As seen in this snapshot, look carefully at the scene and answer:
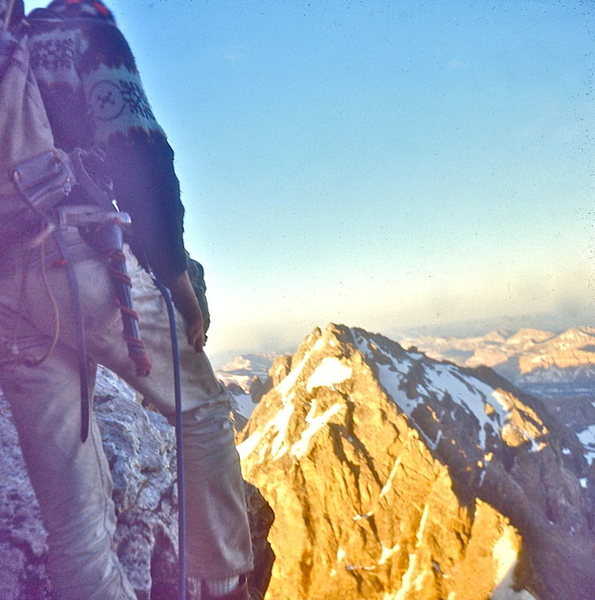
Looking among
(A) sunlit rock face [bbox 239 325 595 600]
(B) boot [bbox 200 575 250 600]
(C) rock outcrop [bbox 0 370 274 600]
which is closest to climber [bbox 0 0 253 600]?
(B) boot [bbox 200 575 250 600]

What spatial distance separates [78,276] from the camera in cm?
244

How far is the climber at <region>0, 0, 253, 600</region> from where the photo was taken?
245cm

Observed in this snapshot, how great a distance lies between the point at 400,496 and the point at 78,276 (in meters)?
81.2

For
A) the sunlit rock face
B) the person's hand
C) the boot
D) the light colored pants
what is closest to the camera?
the light colored pants

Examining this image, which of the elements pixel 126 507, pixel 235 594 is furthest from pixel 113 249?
pixel 126 507

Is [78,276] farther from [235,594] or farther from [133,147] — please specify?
[235,594]

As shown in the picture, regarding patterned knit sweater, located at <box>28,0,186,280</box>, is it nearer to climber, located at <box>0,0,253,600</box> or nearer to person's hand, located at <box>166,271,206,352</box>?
climber, located at <box>0,0,253,600</box>

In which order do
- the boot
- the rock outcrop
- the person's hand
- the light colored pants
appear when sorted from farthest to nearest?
the rock outcrop → the boot → the person's hand → the light colored pants

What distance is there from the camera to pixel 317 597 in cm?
6650

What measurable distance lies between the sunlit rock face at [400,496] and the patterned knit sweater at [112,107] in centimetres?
7852

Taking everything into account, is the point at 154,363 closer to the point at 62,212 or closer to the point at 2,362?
the point at 2,362

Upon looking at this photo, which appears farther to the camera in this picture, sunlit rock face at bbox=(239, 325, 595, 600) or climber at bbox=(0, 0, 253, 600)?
sunlit rock face at bbox=(239, 325, 595, 600)

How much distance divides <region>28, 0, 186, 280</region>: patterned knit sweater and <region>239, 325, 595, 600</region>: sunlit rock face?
78.5 meters

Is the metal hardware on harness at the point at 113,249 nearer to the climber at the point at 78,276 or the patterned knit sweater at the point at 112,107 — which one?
the climber at the point at 78,276
